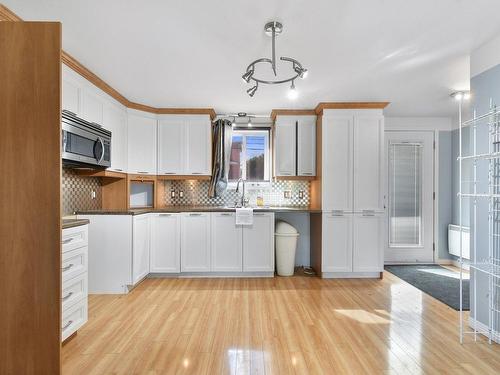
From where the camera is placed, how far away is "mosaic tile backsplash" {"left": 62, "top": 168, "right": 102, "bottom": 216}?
2.88 metres

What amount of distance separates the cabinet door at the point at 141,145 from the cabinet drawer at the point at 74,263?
162cm

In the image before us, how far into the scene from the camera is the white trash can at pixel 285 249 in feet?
12.2

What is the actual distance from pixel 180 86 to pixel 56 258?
2.36 m

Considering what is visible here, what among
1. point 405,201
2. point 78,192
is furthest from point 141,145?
point 405,201

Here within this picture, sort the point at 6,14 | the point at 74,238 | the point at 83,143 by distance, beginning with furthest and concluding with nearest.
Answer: the point at 83,143, the point at 74,238, the point at 6,14

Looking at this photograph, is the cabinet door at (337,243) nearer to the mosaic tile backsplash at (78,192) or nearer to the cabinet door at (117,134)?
the cabinet door at (117,134)

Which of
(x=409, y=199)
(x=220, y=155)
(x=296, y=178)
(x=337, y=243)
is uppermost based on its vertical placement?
(x=220, y=155)

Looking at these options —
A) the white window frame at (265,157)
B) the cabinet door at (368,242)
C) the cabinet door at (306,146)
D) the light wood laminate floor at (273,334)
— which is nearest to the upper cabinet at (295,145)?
the cabinet door at (306,146)

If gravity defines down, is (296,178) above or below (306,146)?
below

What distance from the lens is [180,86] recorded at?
122 inches

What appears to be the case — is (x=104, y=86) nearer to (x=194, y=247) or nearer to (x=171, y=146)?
(x=171, y=146)

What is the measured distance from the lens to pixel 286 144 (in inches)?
155

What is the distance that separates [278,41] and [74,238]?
225 centimetres

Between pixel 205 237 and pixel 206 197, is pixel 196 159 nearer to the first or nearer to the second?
pixel 206 197
